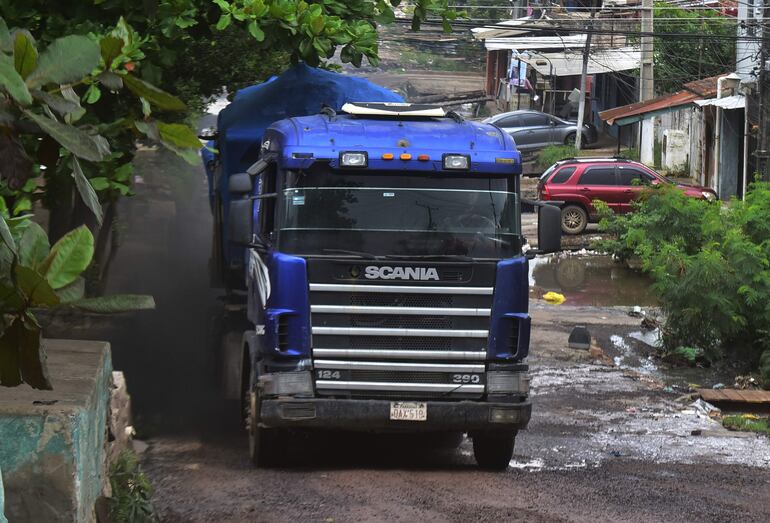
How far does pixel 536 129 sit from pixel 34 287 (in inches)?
1575

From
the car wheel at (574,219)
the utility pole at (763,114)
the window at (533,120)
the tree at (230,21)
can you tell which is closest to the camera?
the tree at (230,21)

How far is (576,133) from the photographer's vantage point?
41.6 meters

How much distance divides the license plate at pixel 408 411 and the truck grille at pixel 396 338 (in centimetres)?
11

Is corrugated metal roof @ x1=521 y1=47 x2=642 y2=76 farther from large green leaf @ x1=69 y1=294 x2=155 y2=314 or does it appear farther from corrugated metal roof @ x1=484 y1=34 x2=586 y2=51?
large green leaf @ x1=69 y1=294 x2=155 y2=314

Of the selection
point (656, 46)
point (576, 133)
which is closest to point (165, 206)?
point (576, 133)

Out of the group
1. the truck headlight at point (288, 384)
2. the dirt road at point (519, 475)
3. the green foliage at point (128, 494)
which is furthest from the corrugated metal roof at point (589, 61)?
the green foliage at point (128, 494)

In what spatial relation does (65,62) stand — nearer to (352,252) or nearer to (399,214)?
(352,252)

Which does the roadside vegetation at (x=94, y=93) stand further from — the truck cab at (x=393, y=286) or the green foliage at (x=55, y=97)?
the truck cab at (x=393, y=286)

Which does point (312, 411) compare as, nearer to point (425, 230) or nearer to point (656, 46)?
point (425, 230)

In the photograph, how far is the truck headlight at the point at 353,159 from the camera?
9.01 metres

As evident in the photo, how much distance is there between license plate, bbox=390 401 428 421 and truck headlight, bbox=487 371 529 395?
21.7 inches

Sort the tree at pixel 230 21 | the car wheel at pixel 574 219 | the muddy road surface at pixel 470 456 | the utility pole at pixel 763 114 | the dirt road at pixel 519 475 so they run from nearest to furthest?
the dirt road at pixel 519 475, the muddy road surface at pixel 470 456, the tree at pixel 230 21, the utility pole at pixel 763 114, the car wheel at pixel 574 219

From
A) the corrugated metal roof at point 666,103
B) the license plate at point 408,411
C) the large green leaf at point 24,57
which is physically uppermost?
the large green leaf at point 24,57

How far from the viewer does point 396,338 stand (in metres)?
9.07
